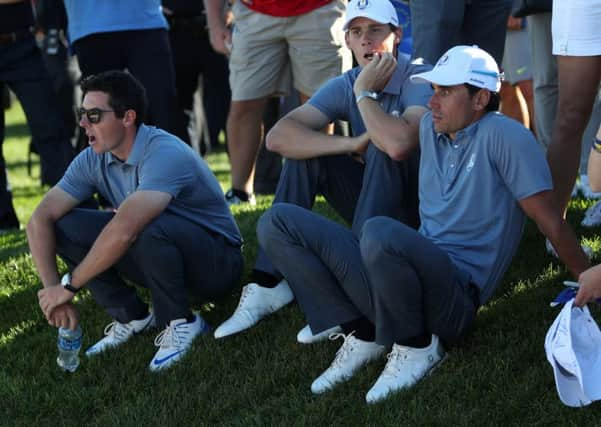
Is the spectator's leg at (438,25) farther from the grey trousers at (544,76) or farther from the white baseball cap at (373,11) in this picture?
the white baseball cap at (373,11)

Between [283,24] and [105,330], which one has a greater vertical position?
[283,24]

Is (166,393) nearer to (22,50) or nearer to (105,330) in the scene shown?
(105,330)

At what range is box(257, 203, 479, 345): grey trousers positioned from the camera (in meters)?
4.18

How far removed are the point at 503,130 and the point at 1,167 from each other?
4623mm

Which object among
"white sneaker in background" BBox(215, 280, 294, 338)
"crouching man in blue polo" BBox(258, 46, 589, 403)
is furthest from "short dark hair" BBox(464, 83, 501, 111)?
"white sneaker in background" BBox(215, 280, 294, 338)

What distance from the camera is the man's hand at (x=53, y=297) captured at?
4961 mm

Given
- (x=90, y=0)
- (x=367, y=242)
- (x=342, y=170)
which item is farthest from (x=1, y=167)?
(x=367, y=242)

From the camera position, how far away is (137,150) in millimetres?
5242

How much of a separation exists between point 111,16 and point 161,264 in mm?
2812

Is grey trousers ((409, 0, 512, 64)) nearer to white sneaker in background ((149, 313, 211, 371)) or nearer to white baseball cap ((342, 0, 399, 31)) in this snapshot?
white baseball cap ((342, 0, 399, 31))

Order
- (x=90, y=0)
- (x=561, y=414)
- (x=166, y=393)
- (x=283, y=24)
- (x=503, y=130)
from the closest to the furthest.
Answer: (x=561, y=414) → (x=503, y=130) → (x=166, y=393) → (x=283, y=24) → (x=90, y=0)

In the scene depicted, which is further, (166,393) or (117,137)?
(117,137)

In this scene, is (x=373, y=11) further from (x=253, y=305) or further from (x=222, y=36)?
(x=222, y=36)

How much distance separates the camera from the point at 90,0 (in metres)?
7.36
